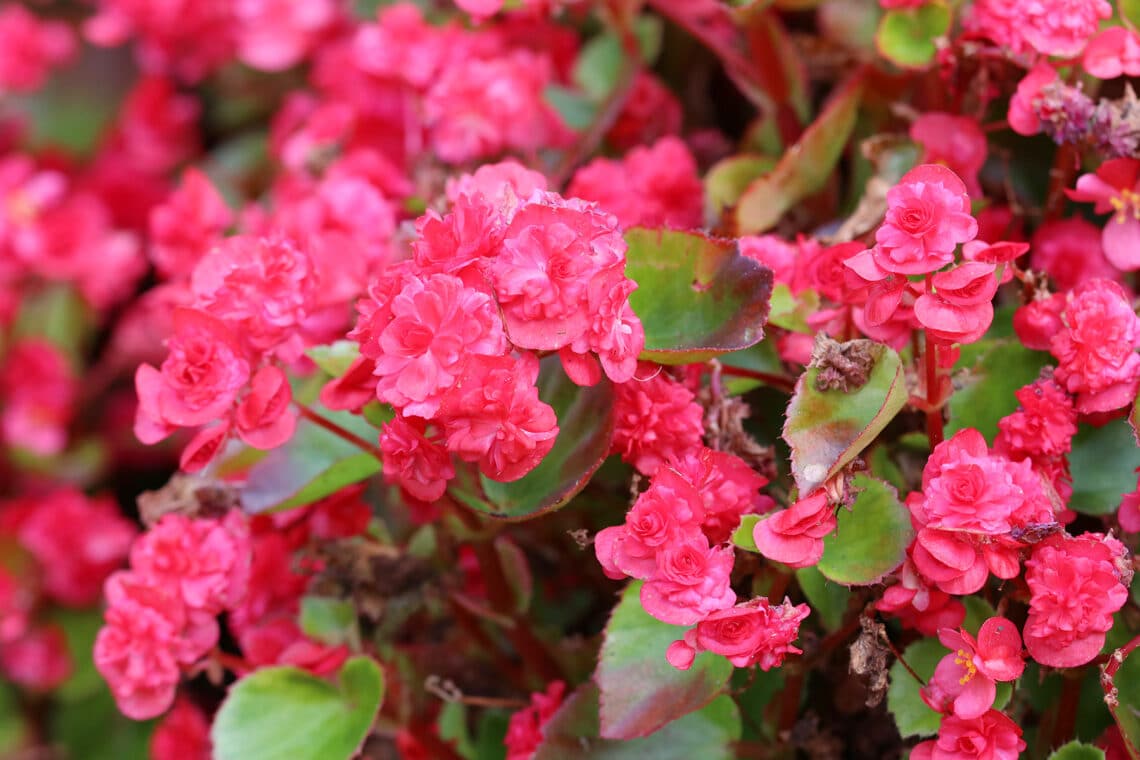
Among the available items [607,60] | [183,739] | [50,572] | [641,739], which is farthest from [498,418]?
[50,572]

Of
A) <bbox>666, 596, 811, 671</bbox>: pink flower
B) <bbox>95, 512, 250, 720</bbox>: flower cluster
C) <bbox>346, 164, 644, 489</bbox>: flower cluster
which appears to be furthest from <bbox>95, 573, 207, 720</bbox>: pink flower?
<bbox>666, 596, 811, 671</bbox>: pink flower

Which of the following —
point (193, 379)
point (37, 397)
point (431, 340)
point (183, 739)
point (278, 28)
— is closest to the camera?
point (431, 340)

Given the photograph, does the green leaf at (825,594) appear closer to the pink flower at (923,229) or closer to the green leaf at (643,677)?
the green leaf at (643,677)

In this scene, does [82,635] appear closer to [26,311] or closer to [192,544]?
[26,311]

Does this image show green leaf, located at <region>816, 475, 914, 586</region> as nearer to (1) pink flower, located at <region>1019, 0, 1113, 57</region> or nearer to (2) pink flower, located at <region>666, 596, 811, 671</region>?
(2) pink flower, located at <region>666, 596, 811, 671</region>

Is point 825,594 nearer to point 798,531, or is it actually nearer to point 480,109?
point 798,531

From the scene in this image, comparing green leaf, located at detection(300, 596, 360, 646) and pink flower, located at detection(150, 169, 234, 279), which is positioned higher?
pink flower, located at detection(150, 169, 234, 279)
